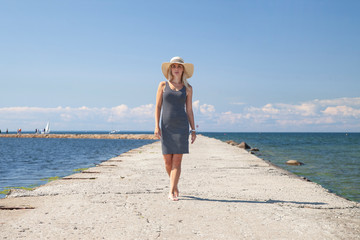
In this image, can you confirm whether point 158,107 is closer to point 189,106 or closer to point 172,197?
point 189,106

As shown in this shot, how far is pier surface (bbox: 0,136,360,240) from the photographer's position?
135 inches

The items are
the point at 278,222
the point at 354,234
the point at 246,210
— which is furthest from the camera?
the point at 246,210

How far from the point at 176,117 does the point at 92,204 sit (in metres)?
1.65

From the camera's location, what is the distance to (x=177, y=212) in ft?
13.8

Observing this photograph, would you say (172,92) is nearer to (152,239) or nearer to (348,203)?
(152,239)

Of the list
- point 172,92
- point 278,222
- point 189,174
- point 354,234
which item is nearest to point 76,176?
point 189,174

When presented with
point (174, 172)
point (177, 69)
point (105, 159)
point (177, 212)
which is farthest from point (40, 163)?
point (177, 212)

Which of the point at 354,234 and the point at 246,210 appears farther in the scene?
the point at 246,210

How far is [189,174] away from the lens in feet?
27.0

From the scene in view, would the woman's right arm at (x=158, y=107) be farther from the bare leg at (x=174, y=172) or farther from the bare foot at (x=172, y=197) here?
the bare foot at (x=172, y=197)

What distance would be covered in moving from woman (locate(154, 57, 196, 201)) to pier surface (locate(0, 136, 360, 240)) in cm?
56

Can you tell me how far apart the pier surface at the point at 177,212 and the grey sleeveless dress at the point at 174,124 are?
2.50 feet

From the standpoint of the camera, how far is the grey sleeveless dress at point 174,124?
4.99m

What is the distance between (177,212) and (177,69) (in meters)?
2.03
